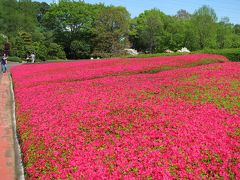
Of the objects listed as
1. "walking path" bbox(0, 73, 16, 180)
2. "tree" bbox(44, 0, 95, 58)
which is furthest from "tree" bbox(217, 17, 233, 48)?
"walking path" bbox(0, 73, 16, 180)

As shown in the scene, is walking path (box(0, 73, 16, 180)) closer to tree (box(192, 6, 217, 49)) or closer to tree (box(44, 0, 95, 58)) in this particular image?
tree (box(192, 6, 217, 49))

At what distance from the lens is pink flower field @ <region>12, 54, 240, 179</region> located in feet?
18.8

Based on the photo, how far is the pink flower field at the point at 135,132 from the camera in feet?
18.8

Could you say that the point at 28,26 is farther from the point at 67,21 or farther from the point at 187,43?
the point at 187,43

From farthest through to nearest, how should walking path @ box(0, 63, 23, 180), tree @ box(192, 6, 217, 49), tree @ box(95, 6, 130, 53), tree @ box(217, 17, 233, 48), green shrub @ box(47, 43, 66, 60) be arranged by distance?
green shrub @ box(47, 43, 66, 60) < tree @ box(217, 17, 233, 48) < tree @ box(95, 6, 130, 53) < tree @ box(192, 6, 217, 49) < walking path @ box(0, 63, 23, 180)

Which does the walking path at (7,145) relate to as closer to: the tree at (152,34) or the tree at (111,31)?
the tree at (111,31)

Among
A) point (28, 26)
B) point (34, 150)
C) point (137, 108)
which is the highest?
point (28, 26)

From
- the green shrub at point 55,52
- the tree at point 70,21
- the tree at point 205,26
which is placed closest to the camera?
the tree at point 205,26

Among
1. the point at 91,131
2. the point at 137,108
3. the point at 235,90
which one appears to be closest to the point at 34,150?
the point at 91,131

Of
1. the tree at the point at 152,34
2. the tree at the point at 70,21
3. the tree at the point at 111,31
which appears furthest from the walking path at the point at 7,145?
the tree at the point at 152,34

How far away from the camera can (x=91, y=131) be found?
25.3 feet

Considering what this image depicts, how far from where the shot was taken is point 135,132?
727cm

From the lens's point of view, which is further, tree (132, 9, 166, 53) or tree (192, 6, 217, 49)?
tree (132, 9, 166, 53)

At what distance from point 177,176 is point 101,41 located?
2076 inches
